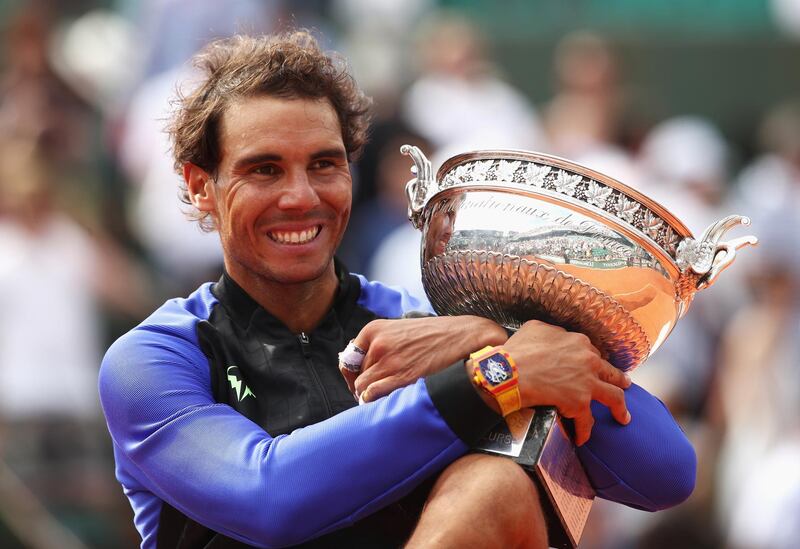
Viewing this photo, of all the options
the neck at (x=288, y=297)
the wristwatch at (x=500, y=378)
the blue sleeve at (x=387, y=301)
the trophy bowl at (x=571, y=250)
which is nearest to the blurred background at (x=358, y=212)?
the blue sleeve at (x=387, y=301)

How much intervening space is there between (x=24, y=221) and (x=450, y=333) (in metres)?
4.09

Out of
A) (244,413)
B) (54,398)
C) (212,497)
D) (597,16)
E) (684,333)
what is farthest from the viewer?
(597,16)

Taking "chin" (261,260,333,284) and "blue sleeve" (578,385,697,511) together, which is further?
"chin" (261,260,333,284)

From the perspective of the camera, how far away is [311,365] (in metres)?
3.19

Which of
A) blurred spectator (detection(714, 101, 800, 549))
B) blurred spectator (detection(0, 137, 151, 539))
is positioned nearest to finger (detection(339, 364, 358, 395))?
blurred spectator (detection(0, 137, 151, 539))

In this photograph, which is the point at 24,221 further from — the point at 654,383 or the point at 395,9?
the point at 395,9

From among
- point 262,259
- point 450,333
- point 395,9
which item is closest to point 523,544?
point 450,333

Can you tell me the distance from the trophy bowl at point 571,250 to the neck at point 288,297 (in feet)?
1.23

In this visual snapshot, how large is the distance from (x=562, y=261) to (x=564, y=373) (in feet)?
0.74

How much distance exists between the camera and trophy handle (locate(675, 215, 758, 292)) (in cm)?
294

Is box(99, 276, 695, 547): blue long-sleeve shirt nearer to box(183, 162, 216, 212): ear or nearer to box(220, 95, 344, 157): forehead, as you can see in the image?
box(183, 162, 216, 212): ear

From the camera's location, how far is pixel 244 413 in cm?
306

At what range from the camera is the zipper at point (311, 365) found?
10.2 feet

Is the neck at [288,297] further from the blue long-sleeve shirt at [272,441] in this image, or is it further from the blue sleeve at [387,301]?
the blue sleeve at [387,301]
